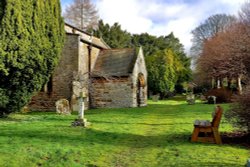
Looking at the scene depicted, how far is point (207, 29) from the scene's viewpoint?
Result: 5688cm

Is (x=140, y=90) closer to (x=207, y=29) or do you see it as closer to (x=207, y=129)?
(x=207, y=129)

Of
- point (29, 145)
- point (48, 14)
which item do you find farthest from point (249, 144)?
point (48, 14)

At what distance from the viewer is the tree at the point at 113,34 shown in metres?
54.9

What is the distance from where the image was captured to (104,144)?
10391mm

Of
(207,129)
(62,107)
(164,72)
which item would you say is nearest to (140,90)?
(62,107)

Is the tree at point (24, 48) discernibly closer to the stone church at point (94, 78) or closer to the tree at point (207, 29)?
the stone church at point (94, 78)

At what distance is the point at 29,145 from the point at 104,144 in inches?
89.0

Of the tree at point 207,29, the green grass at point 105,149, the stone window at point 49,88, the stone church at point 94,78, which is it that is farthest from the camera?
the tree at point 207,29

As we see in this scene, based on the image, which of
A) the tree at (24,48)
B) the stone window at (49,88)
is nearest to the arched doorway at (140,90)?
the stone window at (49,88)

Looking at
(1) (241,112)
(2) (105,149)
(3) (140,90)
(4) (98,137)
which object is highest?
(3) (140,90)

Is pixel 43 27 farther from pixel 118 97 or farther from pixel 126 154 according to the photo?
pixel 118 97

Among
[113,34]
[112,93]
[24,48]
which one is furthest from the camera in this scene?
[113,34]

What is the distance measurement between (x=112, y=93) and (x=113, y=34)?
30545 millimetres

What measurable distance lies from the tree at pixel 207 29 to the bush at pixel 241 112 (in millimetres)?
43696
